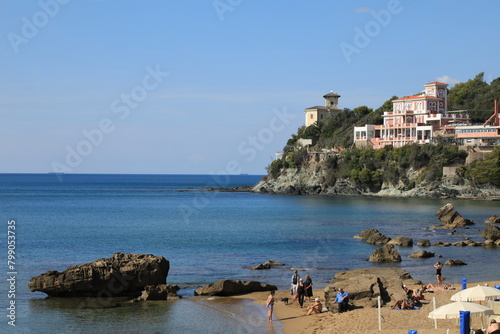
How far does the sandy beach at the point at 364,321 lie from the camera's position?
22234 mm

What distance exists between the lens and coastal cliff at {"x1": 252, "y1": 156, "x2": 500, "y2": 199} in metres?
104

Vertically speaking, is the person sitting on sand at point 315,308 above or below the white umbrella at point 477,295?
below

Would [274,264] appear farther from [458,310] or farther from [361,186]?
[361,186]

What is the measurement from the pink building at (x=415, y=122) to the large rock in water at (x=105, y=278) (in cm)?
9111

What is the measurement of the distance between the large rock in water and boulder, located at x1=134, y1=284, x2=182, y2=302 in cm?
89

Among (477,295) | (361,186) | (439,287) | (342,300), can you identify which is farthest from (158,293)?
(361,186)

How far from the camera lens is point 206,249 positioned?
5006 cm

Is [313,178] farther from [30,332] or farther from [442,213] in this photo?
[30,332]

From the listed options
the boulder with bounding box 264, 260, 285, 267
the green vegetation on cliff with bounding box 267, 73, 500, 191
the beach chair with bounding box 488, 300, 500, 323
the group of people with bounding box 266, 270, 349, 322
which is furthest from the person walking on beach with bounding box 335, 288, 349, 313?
the green vegetation on cliff with bounding box 267, 73, 500, 191

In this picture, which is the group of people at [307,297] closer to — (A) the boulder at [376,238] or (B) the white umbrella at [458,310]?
(B) the white umbrella at [458,310]

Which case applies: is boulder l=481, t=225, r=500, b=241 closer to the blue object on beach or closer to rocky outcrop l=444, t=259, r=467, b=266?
rocky outcrop l=444, t=259, r=467, b=266

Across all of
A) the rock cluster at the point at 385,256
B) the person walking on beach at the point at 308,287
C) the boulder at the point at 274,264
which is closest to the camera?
the person walking on beach at the point at 308,287

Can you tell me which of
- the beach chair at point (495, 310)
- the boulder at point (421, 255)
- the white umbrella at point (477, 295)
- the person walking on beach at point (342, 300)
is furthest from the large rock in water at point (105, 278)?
the boulder at point (421, 255)

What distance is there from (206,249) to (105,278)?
67.3 ft
